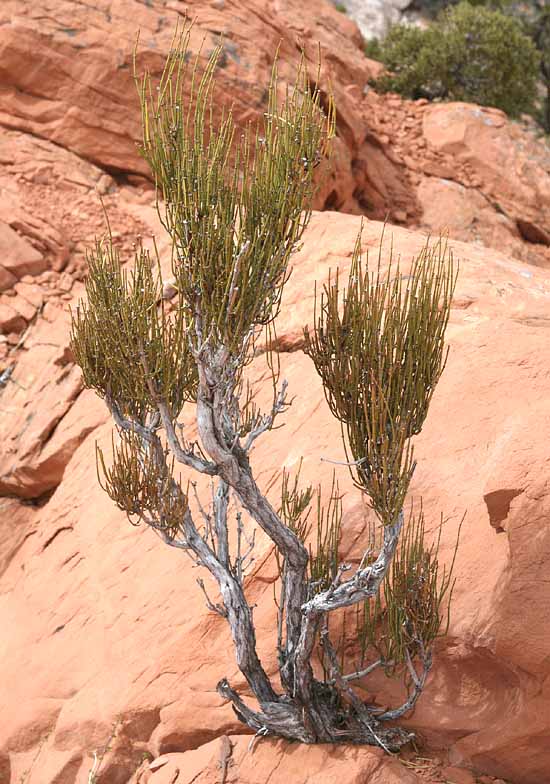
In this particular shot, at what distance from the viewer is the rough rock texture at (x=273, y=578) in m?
5.29

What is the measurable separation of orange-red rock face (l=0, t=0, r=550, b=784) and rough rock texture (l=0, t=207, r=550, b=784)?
15mm

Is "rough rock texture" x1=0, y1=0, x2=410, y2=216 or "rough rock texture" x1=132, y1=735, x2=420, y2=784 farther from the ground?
"rough rock texture" x1=0, y1=0, x2=410, y2=216

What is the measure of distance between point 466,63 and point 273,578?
40.4 feet

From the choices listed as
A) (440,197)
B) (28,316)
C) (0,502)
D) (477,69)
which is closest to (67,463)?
(0,502)

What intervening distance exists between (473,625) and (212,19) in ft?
28.9

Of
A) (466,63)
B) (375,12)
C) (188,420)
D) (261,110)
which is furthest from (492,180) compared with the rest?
(375,12)

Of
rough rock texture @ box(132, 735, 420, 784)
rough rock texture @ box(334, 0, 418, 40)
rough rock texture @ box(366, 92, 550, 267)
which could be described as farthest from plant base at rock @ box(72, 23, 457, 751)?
rough rock texture @ box(334, 0, 418, 40)

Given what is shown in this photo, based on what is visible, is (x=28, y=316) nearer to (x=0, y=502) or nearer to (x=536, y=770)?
(x=0, y=502)

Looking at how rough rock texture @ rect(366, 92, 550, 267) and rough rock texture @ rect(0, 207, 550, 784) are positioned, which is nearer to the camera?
rough rock texture @ rect(0, 207, 550, 784)

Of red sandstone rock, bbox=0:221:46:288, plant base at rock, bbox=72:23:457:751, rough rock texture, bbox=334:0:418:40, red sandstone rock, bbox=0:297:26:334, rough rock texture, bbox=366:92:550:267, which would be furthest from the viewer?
rough rock texture, bbox=334:0:418:40

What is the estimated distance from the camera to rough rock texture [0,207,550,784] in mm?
5289

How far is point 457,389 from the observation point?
632 cm

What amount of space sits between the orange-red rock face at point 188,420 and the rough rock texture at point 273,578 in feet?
0.05

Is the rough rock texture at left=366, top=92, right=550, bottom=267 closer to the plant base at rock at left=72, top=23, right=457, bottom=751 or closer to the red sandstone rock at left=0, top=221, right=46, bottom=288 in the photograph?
the red sandstone rock at left=0, top=221, right=46, bottom=288
